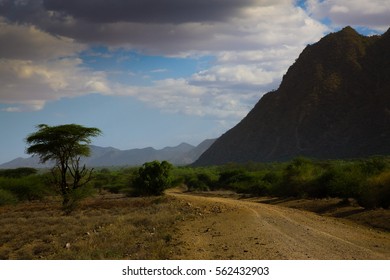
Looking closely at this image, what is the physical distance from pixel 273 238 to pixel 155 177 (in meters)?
24.7

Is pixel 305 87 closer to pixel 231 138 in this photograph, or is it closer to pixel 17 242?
pixel 231 138

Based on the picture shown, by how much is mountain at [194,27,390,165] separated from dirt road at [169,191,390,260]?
7910 centimetres

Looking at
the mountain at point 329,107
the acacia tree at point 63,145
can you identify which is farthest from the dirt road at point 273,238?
the mountain at point 329,107

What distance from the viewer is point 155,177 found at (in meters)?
38.1

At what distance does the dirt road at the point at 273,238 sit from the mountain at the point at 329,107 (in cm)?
7910

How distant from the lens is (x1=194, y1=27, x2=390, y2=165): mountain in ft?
333

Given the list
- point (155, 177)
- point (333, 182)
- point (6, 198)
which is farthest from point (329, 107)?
point (6, 198)

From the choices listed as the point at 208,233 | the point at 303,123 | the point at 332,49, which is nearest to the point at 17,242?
the point at 208,233

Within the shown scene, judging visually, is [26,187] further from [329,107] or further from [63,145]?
[329,107]

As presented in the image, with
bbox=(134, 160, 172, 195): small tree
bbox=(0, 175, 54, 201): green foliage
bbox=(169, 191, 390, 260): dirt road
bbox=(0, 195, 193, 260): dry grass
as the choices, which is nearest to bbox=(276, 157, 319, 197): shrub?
bbox=(134, 160, 172, 195): small tree

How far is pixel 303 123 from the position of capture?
113562mm

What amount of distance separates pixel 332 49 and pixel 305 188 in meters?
94.6

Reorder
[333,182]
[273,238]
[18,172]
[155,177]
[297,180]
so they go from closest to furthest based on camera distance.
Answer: [273,238], [333,182], [297,180], [155,177], [18,172]

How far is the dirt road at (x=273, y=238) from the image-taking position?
1212 cm
